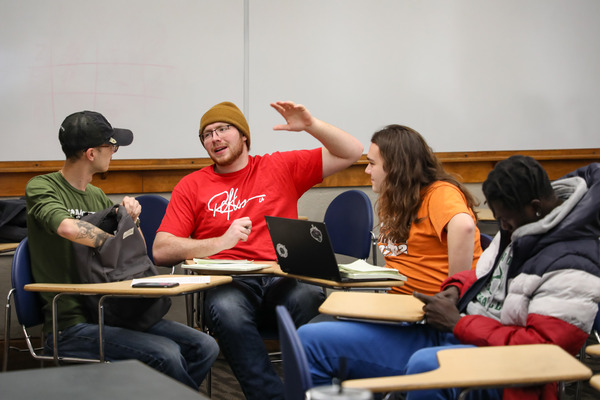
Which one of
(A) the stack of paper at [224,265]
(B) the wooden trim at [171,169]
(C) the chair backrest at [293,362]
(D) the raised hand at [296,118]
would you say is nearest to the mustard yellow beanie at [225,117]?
(D) the raised hand at [296,118]

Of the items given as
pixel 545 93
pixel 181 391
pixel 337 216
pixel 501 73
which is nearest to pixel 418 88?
pixel 501 73

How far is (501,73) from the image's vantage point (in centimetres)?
427

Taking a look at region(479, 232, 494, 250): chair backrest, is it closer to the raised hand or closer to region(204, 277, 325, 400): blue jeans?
region(204, 277, 325, 400): blue jeans

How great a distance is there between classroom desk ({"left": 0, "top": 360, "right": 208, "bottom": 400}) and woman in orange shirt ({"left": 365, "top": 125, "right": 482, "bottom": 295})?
1428mm

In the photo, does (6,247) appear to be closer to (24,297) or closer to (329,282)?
(24,297)

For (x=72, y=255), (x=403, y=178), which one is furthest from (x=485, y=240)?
(x=72, y=255)

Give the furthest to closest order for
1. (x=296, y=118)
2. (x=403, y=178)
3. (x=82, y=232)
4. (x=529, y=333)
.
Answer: (x=296, y=118), (x=403, y=178), (x=82, y=232), (x=529, y=333)

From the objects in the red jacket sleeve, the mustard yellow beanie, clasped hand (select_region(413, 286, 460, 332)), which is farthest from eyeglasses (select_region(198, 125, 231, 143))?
the red jacket sleeve

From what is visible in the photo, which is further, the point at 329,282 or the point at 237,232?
the point at 237,232

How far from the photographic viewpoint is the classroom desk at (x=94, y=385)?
879 millimetres

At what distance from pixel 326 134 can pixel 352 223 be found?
49 centimetres

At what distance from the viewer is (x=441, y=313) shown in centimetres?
174

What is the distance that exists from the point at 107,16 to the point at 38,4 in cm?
37

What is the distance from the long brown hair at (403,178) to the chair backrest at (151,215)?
4.58 feet
